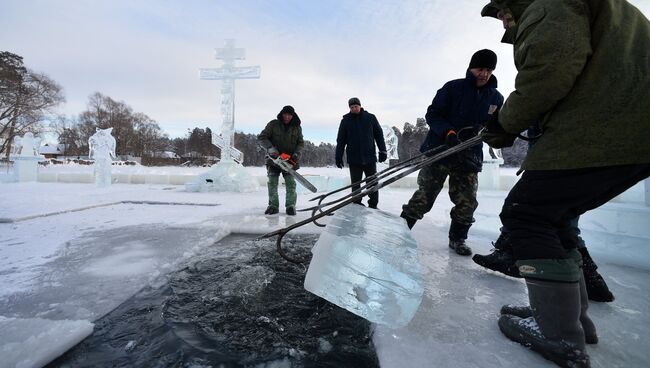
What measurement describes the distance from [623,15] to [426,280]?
1584 millimetres

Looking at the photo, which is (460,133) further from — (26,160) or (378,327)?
(26,160)

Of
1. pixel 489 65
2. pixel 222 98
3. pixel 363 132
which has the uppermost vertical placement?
pixel 222 98

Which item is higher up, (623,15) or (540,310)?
(623,15)

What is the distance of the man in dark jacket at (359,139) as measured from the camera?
4.61 meters

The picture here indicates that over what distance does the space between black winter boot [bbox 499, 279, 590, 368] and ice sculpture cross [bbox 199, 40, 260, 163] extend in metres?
9.13

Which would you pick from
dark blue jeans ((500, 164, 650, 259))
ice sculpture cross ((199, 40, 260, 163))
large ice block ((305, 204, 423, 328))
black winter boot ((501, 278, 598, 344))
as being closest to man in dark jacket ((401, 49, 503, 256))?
black winter boot ((501, 278, 598, 344))

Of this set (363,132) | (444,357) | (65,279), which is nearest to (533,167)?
(444,357)

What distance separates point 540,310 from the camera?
45.9 inches

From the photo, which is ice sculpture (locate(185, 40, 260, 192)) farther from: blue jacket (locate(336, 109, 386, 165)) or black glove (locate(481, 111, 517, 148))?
black glove (locate(481, 111, 517, 148))

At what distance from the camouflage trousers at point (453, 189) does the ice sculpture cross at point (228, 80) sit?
7.74 metres

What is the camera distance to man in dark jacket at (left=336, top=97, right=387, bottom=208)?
4.61 meters

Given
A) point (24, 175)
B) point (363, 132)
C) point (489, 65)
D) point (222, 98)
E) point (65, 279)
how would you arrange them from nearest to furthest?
point (65, 279) → point (489, 65) → point (363, 132) → point (222, 98) → point (24, 175)

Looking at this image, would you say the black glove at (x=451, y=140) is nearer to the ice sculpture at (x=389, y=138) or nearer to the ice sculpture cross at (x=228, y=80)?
the ice sculpture cross at (x=228, y=80)

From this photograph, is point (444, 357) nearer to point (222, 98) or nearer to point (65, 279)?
point (65, 279)
